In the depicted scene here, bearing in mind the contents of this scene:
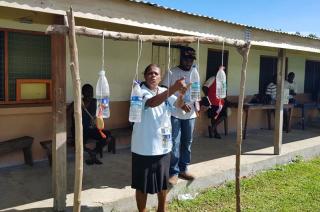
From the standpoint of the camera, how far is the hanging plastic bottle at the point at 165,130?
4066mm

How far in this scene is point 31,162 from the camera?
6.09 metres

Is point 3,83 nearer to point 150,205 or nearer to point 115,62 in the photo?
point 115,62

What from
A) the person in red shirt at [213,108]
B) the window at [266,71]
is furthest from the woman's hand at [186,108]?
the window at [266,71]

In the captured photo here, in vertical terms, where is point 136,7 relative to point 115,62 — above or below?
above

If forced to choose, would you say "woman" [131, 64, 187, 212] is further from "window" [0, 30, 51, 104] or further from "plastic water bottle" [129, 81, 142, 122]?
"window" [0, 30, 51, 104]

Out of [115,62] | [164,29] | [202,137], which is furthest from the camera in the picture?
[202,137]

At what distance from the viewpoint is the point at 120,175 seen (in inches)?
227

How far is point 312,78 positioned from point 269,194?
28.4 feet

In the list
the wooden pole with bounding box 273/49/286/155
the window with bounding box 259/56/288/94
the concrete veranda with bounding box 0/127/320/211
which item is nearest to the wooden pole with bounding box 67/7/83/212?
the concrete veranda with bounding box 0/127/320/211

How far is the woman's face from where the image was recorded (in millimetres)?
3994

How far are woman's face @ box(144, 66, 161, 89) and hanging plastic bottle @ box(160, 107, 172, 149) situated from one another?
330 millimetres

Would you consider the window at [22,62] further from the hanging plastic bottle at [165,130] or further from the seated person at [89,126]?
the hanging plastic bottle at [165,130]

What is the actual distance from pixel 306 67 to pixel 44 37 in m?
9.42

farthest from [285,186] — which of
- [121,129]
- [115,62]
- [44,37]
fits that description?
Answer: [44,37]
